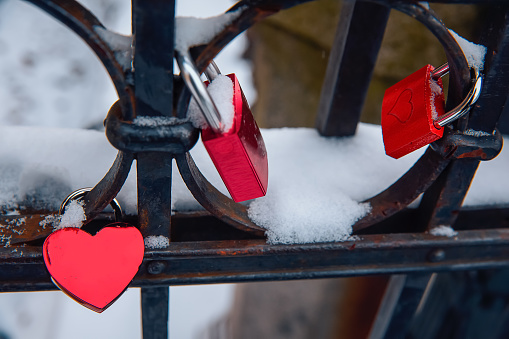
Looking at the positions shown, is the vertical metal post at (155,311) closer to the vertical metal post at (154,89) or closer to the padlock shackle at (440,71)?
the vertical metal post at (154,89)

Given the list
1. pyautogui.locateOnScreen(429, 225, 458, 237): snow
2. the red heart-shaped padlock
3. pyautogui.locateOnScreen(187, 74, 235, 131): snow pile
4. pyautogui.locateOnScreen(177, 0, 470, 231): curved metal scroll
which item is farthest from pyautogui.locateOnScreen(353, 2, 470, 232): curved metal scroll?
the red heart-shaped padlock

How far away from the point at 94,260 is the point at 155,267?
9 cm

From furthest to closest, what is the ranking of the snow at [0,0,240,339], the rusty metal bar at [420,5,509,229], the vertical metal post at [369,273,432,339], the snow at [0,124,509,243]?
1. the snow at [0,0,240,339]
2. the vertical metal post at [369,273,432,339]
3. the snow at [0,124,509,243]
4. the rusty metal bar at [420,5,509,229]

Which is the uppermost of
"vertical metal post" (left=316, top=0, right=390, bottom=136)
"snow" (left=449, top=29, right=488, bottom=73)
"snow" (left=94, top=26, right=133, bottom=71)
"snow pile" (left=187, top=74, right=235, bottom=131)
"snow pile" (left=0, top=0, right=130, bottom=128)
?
"snow pile" (left=0, top=0, right=130, bottom=128)

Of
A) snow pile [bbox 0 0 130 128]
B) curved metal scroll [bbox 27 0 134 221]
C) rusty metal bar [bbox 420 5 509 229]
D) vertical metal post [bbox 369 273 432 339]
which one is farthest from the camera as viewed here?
snow pile [bbox 0 0 130 128]

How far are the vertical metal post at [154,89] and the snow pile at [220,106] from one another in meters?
0.03

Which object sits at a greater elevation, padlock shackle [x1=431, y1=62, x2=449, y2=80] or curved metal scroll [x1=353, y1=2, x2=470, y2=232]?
padlock shackle [x1=431, y1=62, x2=449, y2=80]

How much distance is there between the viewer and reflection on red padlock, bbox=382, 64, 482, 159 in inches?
20.9

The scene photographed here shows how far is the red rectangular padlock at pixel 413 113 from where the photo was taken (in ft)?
1.77

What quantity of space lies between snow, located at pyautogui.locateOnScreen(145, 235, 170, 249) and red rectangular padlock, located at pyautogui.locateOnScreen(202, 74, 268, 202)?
0.44ft

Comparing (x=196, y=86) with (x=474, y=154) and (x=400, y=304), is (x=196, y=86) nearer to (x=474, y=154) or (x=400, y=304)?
(x=474, y=154)

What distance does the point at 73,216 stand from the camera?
55 centimetres

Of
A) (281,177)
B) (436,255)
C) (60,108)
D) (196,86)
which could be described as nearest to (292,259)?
(281,177)

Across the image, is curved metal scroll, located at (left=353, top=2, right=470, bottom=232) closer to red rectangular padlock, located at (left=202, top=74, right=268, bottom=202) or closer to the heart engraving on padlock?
the heart engraving on padlock
